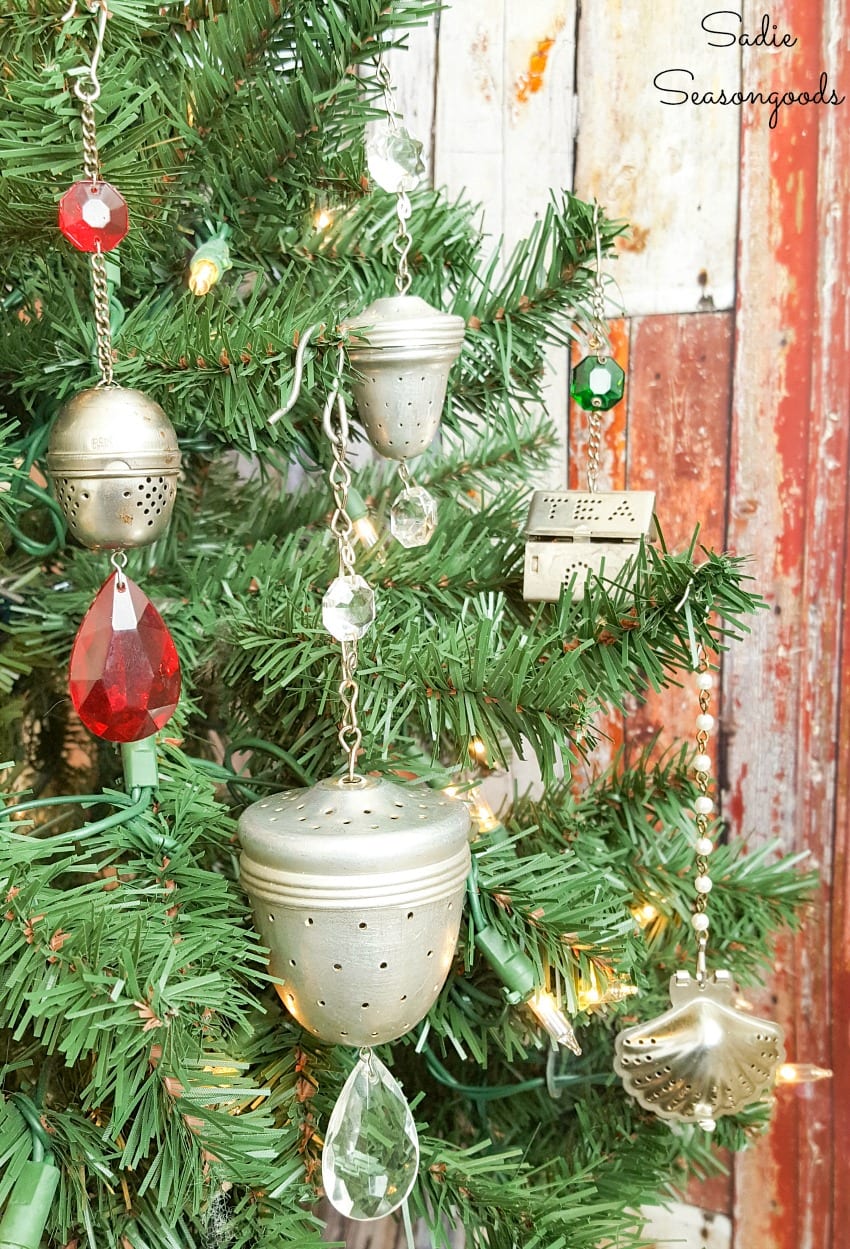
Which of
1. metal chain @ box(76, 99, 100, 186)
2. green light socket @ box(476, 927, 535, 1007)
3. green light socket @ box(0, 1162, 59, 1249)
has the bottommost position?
green light socket @ box(0, 1162, 59, 1249)

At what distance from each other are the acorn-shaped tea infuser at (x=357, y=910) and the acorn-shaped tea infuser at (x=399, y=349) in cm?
3

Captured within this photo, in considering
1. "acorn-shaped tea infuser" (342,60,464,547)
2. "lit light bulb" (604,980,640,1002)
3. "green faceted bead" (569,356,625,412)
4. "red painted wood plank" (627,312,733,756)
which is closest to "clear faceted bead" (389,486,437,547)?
"acorn-shaped tea infuser" (342,60,464,547)

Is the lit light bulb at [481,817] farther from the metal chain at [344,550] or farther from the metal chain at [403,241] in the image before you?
the metal chain at [403,241]

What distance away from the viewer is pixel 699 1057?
573 millimetres

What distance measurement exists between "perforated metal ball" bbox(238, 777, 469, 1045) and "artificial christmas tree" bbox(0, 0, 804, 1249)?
3 centimetres

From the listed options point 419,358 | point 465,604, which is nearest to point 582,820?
point 465,604

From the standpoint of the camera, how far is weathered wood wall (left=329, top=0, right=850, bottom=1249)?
785 millimetres

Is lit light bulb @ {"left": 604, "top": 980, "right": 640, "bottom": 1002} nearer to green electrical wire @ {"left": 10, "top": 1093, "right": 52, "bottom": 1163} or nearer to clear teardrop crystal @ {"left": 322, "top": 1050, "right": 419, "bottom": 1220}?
clear teardrop crystal @ {"left": 322, "top": 1050, "right": 419, "bottom": 1220}

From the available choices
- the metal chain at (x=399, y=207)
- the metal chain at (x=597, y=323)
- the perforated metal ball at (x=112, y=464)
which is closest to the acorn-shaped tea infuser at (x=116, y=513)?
the perforated metal ball at (x=112, y=464)

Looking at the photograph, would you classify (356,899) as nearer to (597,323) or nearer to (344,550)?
(344,550)

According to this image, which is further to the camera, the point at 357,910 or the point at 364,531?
the point at 364,531

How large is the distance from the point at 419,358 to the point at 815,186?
0.43 meters

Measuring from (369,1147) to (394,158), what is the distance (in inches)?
16.4

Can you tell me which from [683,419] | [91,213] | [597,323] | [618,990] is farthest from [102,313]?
[683,419]
